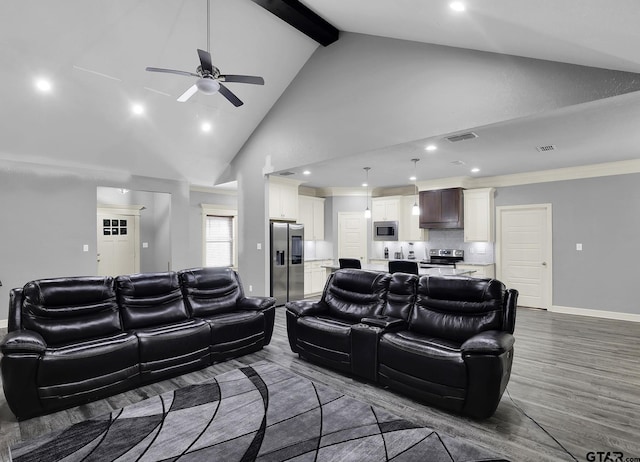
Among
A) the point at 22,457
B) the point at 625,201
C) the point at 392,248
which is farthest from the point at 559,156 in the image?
the point at 22,457

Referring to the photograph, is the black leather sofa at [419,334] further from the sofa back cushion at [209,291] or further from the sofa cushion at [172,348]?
the sofa cushion at [172,348]

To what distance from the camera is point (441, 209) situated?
773 cm

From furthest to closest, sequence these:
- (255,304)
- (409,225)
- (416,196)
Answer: (409,225) < (416,196) < (255,304)

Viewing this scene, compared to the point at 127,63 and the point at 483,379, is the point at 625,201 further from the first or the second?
the point at 127,63

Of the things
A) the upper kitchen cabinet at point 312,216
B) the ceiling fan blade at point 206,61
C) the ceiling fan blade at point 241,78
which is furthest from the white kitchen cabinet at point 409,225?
the ceiling fan blade at point 206,61

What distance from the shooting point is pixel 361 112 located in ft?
16.4

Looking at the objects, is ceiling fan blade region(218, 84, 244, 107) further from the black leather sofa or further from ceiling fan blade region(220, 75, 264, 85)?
the black leather sofa

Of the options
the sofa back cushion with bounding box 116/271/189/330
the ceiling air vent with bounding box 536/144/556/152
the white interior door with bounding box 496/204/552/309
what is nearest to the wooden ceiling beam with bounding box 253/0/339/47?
the ceiling air vent with bounding box 536/144/556/152

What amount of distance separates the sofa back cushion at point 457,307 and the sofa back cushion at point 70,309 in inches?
123

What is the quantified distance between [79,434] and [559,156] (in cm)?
689

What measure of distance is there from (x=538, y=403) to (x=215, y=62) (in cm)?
580

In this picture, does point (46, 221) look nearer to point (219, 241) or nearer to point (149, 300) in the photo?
point (149, 300)

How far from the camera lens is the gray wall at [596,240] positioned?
588 centimetres

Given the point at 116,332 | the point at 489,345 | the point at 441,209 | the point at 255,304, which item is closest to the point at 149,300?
the point at 116,332
